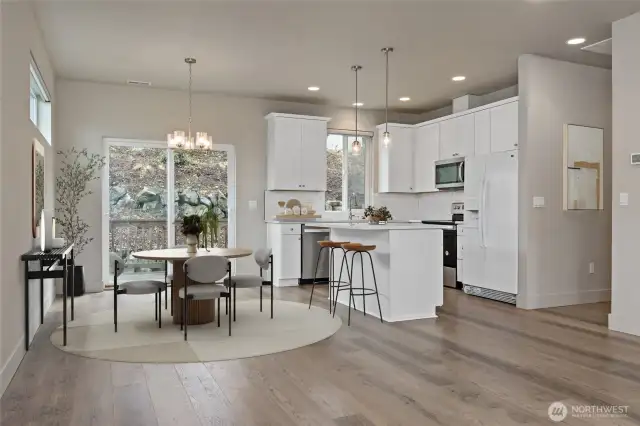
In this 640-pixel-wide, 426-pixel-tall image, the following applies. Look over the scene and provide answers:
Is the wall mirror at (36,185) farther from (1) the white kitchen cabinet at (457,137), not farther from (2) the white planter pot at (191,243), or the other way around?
(1) the white kitchen cabinet at (457,137)

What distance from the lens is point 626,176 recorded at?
4562mm

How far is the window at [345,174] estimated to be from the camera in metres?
8.46

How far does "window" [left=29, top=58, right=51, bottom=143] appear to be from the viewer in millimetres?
5016

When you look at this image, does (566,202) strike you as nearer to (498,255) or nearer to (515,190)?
(515,190)

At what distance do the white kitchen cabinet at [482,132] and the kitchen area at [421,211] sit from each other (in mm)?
13

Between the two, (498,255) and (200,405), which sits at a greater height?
(498,255)

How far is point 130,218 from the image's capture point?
7.13 m

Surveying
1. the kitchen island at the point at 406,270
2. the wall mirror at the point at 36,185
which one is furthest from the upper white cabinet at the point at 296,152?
the wall mirror at the point at 36,185

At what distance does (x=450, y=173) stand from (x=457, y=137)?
53 centimetres

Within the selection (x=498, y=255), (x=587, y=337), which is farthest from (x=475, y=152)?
(x=587, y=337)

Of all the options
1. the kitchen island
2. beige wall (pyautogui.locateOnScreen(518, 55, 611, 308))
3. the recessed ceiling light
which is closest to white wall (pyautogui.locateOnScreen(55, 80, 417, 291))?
the kitchen island

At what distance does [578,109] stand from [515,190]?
1223 mm

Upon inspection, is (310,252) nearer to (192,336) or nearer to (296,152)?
(296,152)

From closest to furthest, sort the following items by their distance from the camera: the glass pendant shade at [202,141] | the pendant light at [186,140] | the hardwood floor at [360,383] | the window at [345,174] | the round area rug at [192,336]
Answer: the hardwood floor at [360,383] → the round area rug at [192,336] → the pendant light at [186,140] → the glass pendant shade at [202,141] → the window at [345,174]
